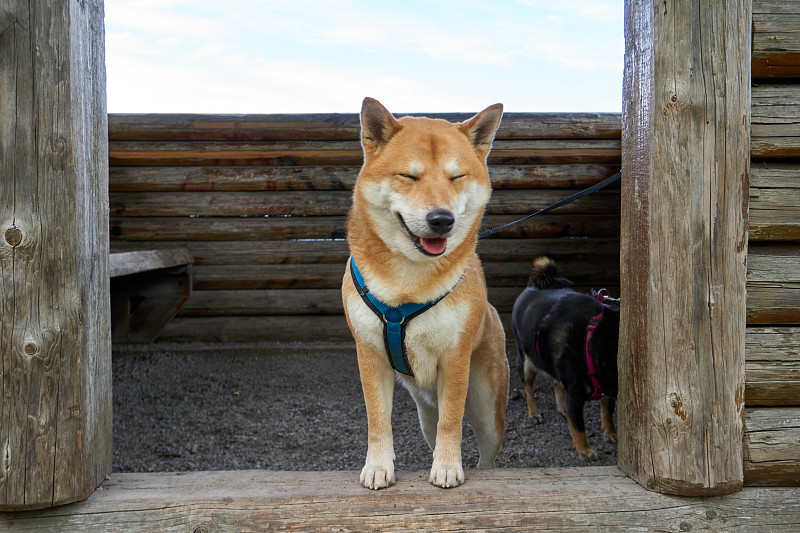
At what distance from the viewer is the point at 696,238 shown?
2.01m

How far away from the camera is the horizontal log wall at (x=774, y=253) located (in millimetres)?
2125

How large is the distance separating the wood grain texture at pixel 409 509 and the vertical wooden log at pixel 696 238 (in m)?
0.12

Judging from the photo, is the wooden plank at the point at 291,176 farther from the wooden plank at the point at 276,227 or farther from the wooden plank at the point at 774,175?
the wooden plank at the point at 774,175

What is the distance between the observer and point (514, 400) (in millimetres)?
4797

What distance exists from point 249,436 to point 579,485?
2.54 metres

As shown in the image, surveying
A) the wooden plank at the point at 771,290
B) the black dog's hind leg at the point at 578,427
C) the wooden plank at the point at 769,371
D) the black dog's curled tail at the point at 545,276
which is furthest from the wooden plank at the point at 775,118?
the black dog's curled tail at the point at 545,276

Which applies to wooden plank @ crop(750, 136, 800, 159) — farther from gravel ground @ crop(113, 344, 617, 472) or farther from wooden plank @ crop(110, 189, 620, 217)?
wooden plank @ crop(110, 189, 620, 217)

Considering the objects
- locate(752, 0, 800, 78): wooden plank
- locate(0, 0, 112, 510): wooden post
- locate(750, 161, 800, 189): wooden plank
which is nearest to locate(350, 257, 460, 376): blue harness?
locate(0, 0, 112, 510): wooden post

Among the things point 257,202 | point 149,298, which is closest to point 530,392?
point 257,202

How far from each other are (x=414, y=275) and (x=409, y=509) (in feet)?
2.63

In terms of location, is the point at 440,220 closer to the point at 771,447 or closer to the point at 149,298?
the point at 771,447

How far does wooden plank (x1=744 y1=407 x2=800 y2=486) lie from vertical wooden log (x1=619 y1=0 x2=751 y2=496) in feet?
0.31

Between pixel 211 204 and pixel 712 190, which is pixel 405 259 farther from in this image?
pixel 211 204

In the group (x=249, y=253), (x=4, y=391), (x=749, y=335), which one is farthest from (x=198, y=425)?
(x=749, y=335)
